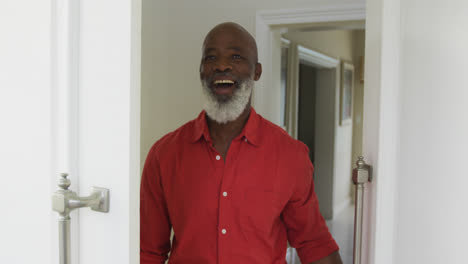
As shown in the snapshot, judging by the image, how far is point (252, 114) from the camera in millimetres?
1600

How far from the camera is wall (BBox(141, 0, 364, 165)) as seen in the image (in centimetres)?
242

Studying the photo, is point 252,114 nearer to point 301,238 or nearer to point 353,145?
point 301,238

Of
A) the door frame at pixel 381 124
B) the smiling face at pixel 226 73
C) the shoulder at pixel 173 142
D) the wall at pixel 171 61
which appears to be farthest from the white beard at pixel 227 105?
the wall at pixel 171 61

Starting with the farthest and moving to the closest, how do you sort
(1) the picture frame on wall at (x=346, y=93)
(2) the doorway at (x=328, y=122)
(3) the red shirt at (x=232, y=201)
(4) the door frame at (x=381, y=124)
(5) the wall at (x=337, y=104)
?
(1) the picture frame on wall at (x=346, y=93) < (2) the doorway at (x=328, y=122) < (5) the wall at (x=337, y=104) < (3) the red shirt at (x=232, y=201) < (4) the door frame at (x=381, y=124)

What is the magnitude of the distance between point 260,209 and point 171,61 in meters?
1.36

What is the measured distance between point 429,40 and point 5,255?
1.04 m

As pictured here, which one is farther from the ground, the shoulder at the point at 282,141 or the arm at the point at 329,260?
the shoulder at the point at 282,141

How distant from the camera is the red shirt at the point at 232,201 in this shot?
1.42 m

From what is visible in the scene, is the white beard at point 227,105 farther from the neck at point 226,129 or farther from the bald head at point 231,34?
the bald head at point 231,34

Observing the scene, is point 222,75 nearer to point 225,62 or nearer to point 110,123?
point 225,62

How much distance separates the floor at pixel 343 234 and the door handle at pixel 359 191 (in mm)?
2802

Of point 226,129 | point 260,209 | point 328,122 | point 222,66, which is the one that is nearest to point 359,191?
point 260,209

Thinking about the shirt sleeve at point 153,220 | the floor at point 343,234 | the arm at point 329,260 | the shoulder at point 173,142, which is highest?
the shoulder at point 173,142

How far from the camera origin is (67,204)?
75cm
